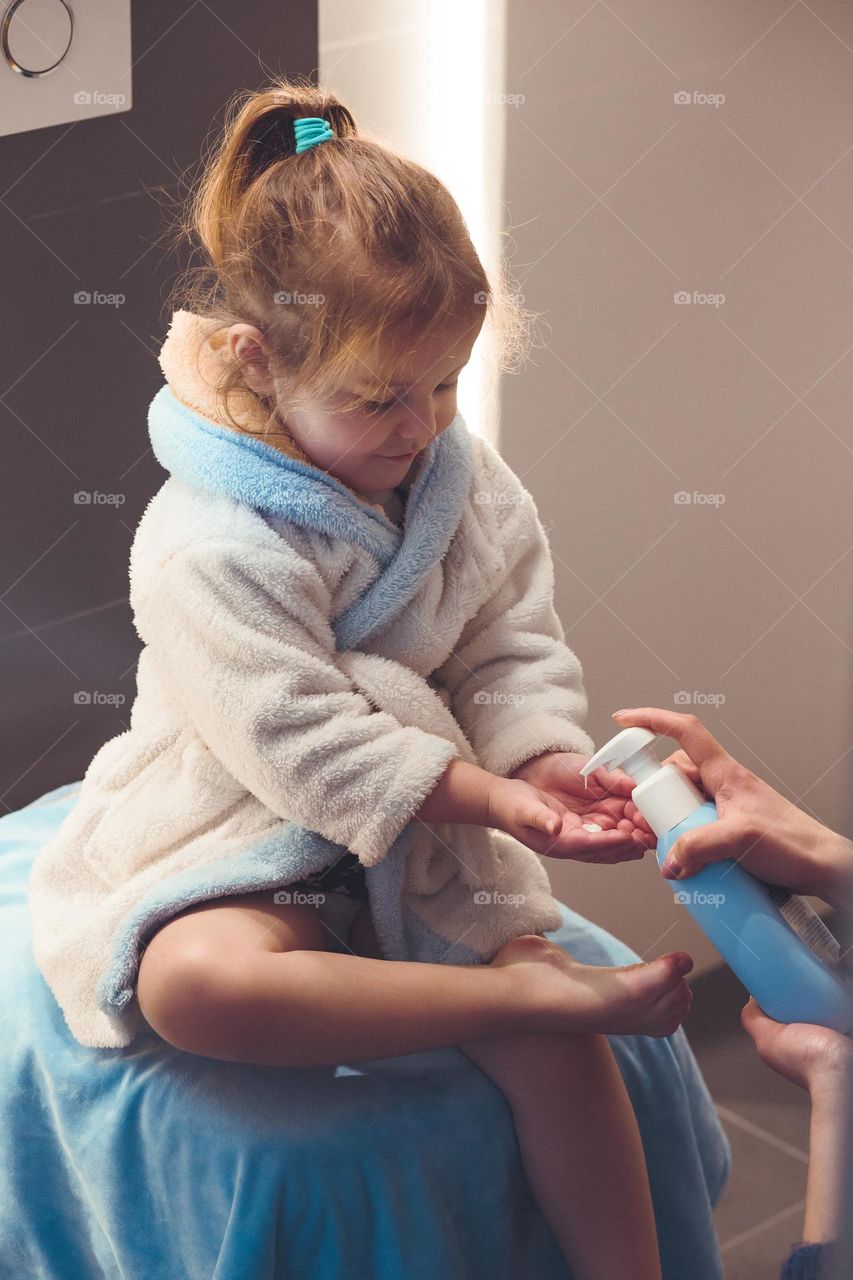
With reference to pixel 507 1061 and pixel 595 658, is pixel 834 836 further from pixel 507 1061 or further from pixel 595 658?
pixel 595 658

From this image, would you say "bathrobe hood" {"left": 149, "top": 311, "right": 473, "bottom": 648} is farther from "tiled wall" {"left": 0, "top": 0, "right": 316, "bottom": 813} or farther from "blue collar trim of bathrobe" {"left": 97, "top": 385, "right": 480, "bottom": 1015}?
"tiled wall" {"left": 0, "top": 0, "right": 316, "bottom": 813}

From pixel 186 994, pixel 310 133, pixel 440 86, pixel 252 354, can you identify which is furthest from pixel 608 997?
pixel 440 86

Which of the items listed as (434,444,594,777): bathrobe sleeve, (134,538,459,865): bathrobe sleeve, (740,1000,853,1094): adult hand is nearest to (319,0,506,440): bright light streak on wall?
(434,444,594,777): bathrobe sleeve

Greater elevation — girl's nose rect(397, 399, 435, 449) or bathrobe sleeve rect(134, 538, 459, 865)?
girl's nose rect(397, 399, 435, 449)

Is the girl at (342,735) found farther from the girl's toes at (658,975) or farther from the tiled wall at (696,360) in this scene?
the tiled wall at (696,360)

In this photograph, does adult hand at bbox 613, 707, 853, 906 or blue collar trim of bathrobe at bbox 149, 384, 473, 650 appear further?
blue collar trim of bathrobe at bbox 149, 384, 473, 650

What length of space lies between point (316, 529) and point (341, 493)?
0.09ft

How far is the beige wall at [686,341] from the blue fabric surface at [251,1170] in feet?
1.71

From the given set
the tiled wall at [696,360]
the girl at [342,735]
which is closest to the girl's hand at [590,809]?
the girl at [342,735]

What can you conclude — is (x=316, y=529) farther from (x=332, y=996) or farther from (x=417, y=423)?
(x=332, y=996)

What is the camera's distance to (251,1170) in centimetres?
71

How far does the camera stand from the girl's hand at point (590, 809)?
0.73 m

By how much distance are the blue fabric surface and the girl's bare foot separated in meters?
0.07

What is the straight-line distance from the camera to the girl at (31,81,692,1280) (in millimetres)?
737
